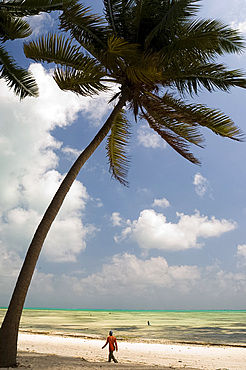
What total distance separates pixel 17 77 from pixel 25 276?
7.96 metres

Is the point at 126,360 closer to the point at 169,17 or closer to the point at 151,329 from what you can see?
the point at 169,17

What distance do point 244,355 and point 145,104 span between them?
517 inches

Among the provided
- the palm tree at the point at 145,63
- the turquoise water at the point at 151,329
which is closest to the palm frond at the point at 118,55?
the palm tree at the point at 145,63

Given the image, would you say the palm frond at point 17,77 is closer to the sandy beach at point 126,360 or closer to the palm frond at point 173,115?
the palm frond at point 173,115

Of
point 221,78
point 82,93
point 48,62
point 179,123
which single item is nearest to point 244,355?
point 179,123

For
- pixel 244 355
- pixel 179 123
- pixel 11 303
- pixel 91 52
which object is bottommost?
pixel 244 355

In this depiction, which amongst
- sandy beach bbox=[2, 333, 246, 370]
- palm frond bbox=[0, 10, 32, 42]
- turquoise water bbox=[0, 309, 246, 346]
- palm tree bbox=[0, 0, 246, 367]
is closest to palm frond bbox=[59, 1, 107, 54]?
palm tree bbox=[0, 0, 246, 367]

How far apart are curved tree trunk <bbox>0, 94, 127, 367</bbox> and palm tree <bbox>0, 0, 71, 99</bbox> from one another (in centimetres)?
484

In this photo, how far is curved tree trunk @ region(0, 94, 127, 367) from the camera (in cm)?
808

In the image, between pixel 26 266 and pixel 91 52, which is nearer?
pixel 26 266

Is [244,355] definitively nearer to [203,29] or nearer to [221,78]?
[221,78]

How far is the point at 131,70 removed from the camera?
Result: 940cm

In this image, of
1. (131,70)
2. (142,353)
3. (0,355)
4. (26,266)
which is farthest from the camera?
(142,353)

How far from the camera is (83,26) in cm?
1039
